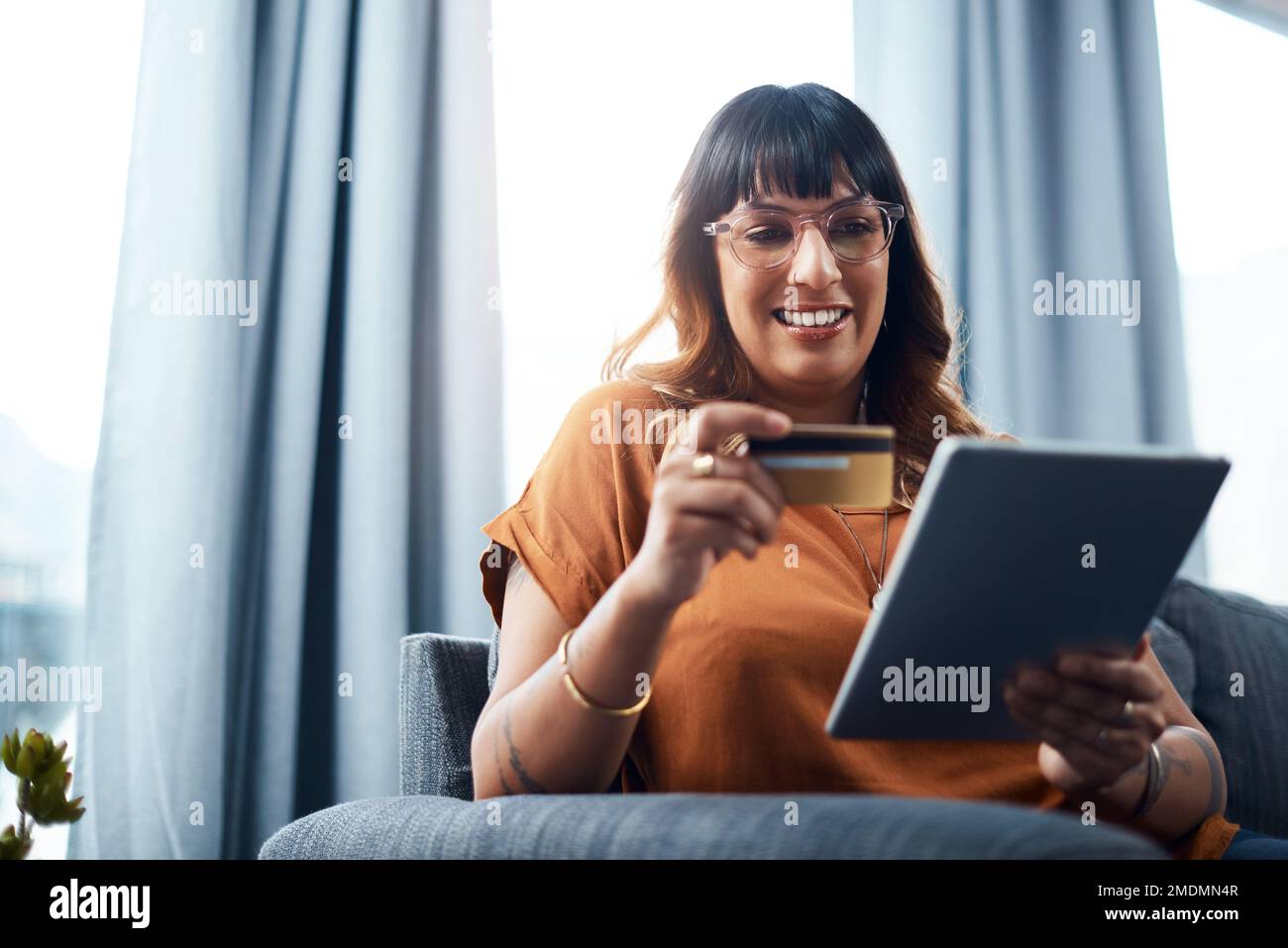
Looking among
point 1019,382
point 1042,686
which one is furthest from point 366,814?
point 1019,382

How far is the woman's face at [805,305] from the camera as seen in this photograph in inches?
43.8

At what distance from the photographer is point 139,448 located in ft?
5.32

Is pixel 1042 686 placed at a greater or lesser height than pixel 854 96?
lesser

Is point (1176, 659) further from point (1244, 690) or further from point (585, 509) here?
point (585, 509)

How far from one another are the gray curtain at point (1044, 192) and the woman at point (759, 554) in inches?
31.0

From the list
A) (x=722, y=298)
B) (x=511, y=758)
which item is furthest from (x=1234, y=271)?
(x=511, y=758)

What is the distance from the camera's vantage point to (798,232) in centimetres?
112

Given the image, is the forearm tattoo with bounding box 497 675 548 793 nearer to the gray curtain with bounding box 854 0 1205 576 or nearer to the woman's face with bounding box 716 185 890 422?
the woman's face with bounding box 716 185 890 422

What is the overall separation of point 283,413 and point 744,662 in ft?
3.53

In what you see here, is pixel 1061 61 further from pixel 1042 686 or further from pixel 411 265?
pixel 1042 686

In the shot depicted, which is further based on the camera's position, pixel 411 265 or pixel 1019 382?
pixel 1019 382

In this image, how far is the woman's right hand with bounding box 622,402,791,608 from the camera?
696 millimetres
